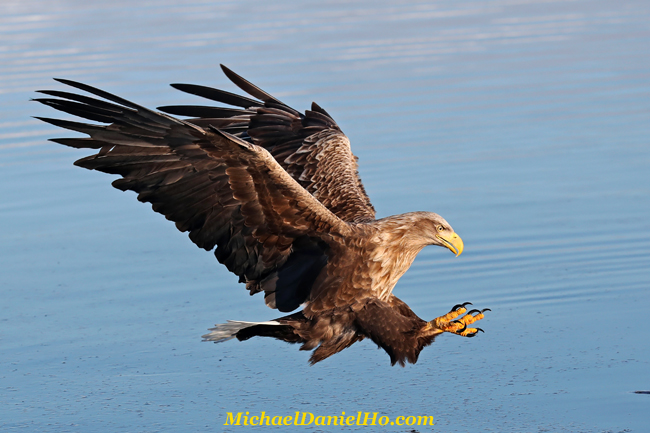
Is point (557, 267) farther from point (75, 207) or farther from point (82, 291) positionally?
point (75, 207)

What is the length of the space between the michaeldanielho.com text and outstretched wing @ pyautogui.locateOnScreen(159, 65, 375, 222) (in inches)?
47.3

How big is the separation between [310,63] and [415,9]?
14.6 feet

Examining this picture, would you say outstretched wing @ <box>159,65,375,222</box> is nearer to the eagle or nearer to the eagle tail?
the eagle

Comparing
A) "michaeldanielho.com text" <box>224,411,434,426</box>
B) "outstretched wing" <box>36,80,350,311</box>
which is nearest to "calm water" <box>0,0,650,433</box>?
"michaeldanielho.com text" <box>224,411,434,426</box>

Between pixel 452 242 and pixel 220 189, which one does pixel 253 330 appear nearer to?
pixel 220 189

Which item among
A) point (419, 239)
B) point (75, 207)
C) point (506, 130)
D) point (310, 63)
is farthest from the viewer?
point (310, 63)

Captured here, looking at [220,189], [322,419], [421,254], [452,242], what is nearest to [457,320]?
[452,242]

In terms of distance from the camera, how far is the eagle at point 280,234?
517 centimetres

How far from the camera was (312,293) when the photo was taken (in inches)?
223

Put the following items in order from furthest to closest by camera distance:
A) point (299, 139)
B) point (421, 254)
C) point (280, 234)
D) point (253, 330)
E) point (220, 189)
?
point (421, 254) → point (299, 139) → point (253, 330) → point (280, 234) → point (220, 189)

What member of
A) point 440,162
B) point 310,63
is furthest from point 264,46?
point 440,162

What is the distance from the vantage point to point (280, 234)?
552 cm

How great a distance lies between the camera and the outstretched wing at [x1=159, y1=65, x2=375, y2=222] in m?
6.50

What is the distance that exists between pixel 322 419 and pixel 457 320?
2.89 feet
